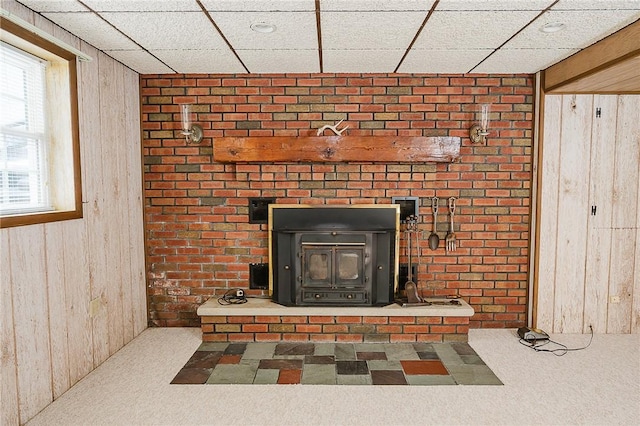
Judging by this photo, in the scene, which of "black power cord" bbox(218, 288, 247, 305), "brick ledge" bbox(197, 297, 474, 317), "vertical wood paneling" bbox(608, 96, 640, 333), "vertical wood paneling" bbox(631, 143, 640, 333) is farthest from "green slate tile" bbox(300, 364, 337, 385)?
"vertical wood paneling" bbox(631, 143, 640, 333)

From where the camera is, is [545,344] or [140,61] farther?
[545,344]

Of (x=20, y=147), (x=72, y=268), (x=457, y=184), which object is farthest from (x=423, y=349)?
(x=20, y=147)

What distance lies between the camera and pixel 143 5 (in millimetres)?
2076

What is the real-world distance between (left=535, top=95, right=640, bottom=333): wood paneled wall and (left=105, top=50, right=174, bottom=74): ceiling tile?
3128 mm

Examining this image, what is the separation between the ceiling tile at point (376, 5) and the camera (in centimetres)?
203

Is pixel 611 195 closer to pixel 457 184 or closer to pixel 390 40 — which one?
pixel 457 184

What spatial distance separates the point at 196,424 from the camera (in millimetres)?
2109

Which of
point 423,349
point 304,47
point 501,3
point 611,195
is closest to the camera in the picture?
point 501,3

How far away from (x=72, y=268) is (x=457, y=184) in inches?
116

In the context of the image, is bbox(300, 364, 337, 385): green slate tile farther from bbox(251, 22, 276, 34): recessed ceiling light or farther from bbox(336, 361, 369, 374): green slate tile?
bbox(251, 22, 276, 34): recessed ceiling light

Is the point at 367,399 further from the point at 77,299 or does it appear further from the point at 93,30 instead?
the point at 93,30

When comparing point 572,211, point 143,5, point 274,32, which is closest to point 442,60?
point 274,32

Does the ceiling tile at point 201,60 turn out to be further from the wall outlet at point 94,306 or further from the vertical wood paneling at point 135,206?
the wall outlet at point 94,306

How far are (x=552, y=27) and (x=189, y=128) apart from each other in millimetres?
2677
